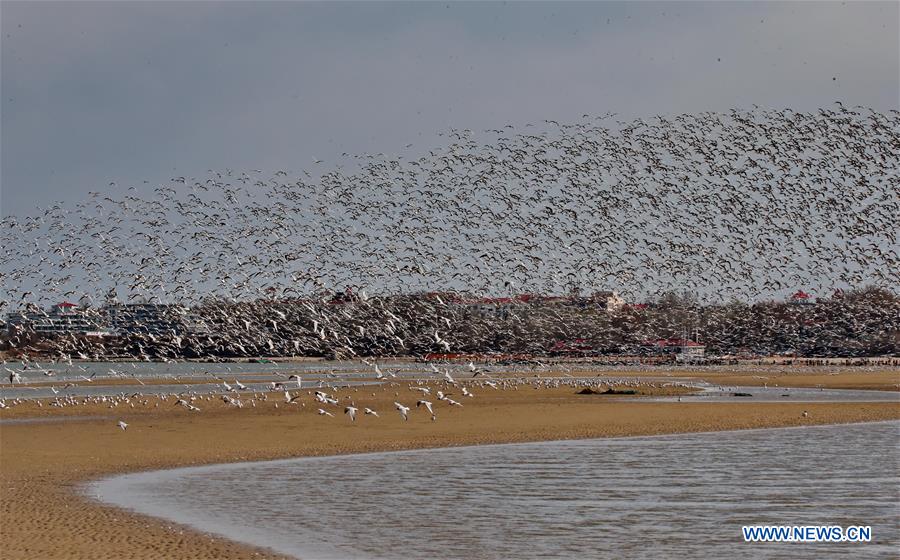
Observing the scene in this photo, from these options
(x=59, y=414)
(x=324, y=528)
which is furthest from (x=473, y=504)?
(x=59, y=414)

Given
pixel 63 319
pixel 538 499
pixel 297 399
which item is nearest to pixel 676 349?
pixel 63 319

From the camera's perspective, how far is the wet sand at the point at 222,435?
20.6 metres

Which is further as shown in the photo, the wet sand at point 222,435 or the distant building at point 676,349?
the distant building at point 676,349

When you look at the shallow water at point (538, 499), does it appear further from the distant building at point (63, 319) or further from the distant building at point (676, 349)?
the distant building at point (676, 349)

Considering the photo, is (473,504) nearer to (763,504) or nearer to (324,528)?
(324,528)

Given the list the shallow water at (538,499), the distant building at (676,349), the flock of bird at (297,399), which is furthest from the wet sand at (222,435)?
the distant building at (676,349)

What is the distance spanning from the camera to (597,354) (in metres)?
151

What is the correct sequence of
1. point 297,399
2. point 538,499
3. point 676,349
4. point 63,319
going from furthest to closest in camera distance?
point 676,349 < point 63,319 < point 297,399 < point 538,499

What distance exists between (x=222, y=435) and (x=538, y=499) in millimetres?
18222

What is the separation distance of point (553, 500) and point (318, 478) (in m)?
7.25

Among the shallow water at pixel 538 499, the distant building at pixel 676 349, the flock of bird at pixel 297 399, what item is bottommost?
the distant building at pixel 676 349

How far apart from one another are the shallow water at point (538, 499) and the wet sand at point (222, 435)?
1529 mm

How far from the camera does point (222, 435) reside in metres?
40.6

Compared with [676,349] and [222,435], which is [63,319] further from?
[676,349]
